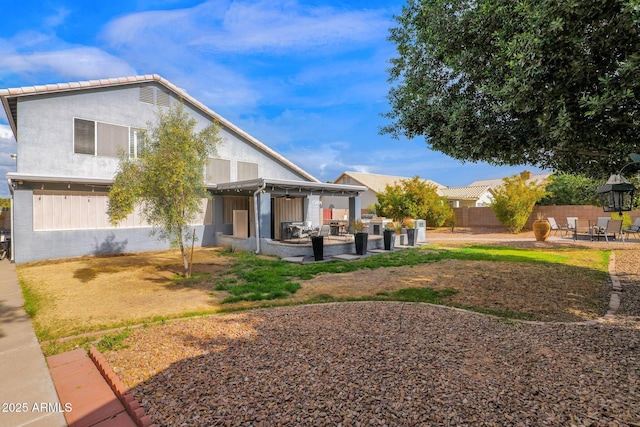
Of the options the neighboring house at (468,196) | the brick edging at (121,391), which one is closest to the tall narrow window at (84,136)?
the brick edging at (121,391)

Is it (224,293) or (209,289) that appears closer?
(224,293)

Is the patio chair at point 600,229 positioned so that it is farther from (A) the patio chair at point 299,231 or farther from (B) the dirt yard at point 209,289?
(A) the patio chair at point 299,231

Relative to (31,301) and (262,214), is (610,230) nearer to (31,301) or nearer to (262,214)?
(262,214)

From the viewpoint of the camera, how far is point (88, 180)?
12.4 m

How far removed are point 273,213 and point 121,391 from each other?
15.1m

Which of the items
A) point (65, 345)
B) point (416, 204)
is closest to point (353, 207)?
point (416, 204)

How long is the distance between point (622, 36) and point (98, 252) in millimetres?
16642

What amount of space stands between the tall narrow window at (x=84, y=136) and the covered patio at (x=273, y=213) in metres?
5.17

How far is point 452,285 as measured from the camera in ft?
25.3

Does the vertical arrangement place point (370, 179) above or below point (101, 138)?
above

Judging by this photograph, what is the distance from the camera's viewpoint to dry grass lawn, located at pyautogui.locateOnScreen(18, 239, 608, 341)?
5.74 m

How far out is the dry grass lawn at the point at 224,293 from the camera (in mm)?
5742

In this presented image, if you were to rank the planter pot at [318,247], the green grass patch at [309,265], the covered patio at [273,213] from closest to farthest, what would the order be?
the green grass patch at [309,265] → the planter pot at [318,247] → the covered patio at [273,213]

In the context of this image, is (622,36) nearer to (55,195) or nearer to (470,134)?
(470,134)
